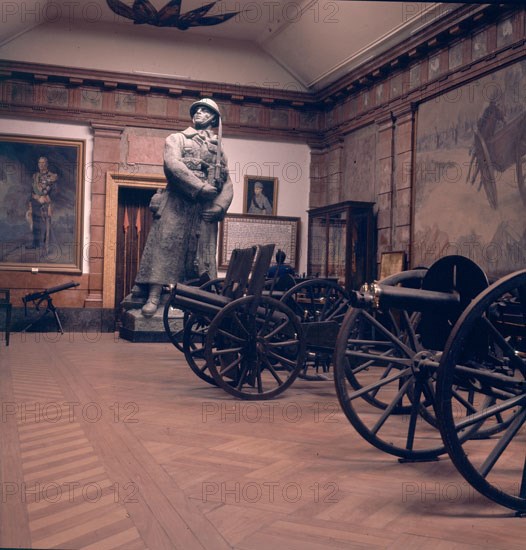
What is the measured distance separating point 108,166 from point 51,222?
1574mm

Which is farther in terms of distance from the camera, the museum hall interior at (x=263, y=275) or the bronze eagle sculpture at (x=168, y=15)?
the bronze eagle sculpture at (x=168, y=15)

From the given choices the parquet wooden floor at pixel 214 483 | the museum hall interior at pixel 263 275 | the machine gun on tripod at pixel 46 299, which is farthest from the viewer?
the machine gun on tripod at pixel 46 299

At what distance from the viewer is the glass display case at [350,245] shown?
12.4m

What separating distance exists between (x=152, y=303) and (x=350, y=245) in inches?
154

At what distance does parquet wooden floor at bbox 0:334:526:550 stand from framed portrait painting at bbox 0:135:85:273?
8174 millimetres

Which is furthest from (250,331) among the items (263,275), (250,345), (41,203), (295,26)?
(295,26)

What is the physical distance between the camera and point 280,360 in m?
5.71

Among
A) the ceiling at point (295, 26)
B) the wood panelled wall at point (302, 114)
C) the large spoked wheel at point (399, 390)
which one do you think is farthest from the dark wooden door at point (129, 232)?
the large spoked wheel at point (399, 390)

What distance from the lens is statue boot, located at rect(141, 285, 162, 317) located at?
10.5m

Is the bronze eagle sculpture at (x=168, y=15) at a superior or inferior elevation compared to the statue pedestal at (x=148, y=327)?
superior

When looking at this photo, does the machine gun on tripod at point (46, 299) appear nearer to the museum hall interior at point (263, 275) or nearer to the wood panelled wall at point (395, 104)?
the museum hall interior at point (263, 275)

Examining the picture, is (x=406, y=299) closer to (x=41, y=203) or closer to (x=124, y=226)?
(x=41, y=203)

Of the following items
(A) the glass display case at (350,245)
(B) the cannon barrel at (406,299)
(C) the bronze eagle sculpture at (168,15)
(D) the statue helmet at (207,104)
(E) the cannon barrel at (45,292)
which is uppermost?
(C) the bronze eagle sculpture at (168,15)

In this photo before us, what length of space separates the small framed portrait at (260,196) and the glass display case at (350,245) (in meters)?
1.89
